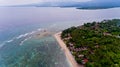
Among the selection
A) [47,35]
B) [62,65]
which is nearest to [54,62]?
[62,65]

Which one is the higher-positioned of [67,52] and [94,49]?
[94,49]

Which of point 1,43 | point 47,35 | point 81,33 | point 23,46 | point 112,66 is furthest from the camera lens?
point 47,35

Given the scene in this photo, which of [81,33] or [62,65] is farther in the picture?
[81,33]

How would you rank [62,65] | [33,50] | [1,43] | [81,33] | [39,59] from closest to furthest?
[62,65], [39,59], [33,50], [1,43], [81,33]

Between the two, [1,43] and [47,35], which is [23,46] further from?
[47,35]

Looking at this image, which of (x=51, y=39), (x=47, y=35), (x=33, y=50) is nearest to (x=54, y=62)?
(x=33, y=50)

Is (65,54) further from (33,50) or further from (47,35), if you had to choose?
(47,35)

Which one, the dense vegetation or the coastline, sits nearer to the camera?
the dense vegetation

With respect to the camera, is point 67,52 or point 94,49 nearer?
point 94,49

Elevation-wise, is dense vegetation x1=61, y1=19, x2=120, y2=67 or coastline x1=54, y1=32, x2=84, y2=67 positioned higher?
dense vegetation x1=61, y1=19, x2=120, y2=67

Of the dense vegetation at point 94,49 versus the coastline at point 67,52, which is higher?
the dense vegetation at point 94,49

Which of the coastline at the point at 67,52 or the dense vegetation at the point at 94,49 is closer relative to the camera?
the dense vegetation at the point at 94,49
